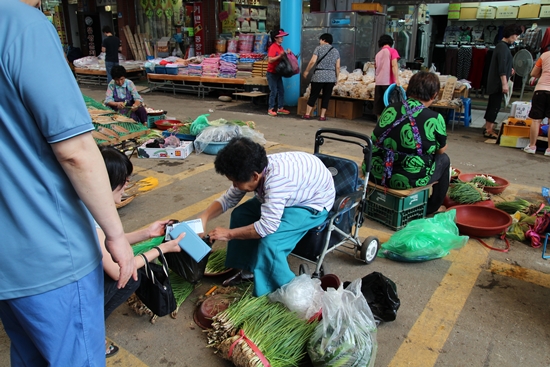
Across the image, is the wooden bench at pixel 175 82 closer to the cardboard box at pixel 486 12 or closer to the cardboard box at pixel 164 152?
the cardboard box at pixel 164 152

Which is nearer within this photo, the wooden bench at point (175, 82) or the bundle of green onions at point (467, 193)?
the bundle of green onions at point (467, 193)

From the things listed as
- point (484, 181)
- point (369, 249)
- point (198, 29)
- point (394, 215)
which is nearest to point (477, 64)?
point (484, 181)

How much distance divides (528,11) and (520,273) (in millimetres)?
10821

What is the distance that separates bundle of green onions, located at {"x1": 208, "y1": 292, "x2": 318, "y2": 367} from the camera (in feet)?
7.29

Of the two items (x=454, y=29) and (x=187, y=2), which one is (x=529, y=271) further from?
(x=187, y=2)

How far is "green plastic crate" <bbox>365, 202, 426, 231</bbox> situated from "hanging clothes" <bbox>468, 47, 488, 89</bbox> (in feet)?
29.1

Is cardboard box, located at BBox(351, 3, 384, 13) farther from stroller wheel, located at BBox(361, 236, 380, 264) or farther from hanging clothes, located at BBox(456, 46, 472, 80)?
stroller wheel, located at BBox(361, 236, 380, 264)

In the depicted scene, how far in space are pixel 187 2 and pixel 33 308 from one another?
1464 centimetres

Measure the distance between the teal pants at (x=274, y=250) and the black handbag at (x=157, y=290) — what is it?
0.53m

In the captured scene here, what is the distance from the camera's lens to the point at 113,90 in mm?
7094

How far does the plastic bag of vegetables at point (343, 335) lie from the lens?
2.11 meters

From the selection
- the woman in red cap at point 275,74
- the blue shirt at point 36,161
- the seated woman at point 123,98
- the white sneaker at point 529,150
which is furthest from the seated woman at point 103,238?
the woman in red cap at point 275,74

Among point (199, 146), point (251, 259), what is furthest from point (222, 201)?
point (199, 146)

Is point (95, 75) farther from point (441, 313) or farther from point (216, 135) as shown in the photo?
point (441, 313)
